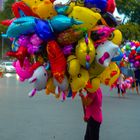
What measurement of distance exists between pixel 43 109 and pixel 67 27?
8.22 meters

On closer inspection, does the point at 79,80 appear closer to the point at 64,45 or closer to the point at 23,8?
the point at 64,45

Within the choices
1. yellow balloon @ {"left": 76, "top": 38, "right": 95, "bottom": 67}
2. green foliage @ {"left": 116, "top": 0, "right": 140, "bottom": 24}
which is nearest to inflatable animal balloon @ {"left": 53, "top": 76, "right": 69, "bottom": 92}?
yellow balloon @ {"left": 76, "top": 38, "right": 95, "bottom": 67}

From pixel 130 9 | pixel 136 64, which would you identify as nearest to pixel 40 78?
pixel 136 64

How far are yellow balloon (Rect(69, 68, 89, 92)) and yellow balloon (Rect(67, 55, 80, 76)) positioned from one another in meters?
0.07

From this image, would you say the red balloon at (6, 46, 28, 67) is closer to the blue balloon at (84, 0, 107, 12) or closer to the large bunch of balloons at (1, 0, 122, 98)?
the large bunch of balloons at (1, 0, 122, 98)

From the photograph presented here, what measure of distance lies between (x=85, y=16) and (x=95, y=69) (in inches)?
24.3

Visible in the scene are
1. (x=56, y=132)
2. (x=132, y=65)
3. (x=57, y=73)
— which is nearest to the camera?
(x=57, y=73)

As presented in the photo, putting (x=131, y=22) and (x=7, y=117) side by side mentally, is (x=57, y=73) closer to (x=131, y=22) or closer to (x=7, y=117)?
(x=7, y=117)

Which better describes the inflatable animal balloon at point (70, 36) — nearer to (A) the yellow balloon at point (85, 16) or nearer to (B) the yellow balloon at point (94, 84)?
(A) the yellow balloon at point (85, 16)

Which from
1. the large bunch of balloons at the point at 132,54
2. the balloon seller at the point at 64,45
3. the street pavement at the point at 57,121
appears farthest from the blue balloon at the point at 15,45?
the large bunch of balloons at the point at 132,54

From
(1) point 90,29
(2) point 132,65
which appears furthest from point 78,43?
(2) point 132,65

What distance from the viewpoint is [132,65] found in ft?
72.5

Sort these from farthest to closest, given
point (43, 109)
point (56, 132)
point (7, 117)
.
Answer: point (43, 109) → point (7, 117) → point (56, 132)

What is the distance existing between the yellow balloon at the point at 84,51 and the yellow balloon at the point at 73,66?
0.05m
